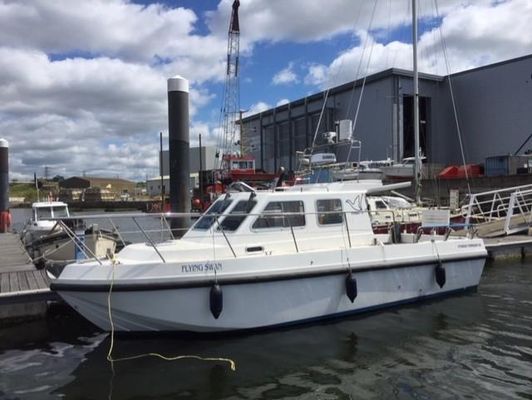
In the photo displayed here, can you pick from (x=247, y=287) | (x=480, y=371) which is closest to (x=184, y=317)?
(x=247, y=287)

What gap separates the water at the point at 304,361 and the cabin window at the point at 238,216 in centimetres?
197

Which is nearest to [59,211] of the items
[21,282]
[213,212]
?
[21,282]

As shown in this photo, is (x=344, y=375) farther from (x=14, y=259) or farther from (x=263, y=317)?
(x=14, y=259)

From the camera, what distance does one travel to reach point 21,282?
9680 mm

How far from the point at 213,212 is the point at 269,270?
205 cm

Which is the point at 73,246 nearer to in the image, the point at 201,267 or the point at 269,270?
the point at 201,267

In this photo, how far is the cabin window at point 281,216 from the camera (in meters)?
8.84

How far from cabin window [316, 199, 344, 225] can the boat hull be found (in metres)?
1.22

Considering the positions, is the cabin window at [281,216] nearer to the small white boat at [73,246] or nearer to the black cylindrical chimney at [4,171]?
the small white boat at [73,246]

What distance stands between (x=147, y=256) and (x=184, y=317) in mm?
1193

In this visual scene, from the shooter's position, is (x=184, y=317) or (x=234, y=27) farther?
(x=234, y=27)

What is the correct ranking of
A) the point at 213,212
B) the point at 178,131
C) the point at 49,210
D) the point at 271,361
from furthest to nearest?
1. the point at 49,210
2. the point at 178,131
3. the point at 213,212
4. the point at 271,361

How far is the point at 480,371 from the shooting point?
21.8ft

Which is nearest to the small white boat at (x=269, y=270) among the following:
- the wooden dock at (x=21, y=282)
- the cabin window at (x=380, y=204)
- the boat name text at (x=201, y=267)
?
the boat name text at (x=201, y=267)
